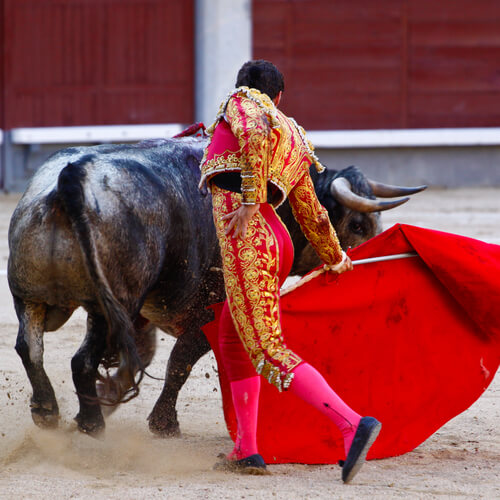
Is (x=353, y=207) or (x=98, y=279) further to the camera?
(x=353, y=207)

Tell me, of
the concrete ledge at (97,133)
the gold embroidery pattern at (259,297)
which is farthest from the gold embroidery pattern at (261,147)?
the concrete ledge at (97,133)

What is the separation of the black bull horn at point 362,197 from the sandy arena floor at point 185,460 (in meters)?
0.80

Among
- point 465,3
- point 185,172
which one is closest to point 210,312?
point 185,172

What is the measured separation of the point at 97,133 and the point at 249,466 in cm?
743

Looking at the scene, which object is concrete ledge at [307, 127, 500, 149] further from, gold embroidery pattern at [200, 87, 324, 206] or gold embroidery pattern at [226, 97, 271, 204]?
gold embroidery pattern at [226, 97, 271, 204]

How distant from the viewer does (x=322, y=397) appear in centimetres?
252

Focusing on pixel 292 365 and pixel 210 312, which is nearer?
pixel 292 365

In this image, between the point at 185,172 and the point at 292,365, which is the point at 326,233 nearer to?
the point at 292,365

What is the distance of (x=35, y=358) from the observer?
2.80 m

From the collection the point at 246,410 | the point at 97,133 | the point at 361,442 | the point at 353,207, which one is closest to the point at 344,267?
the point at 246,410

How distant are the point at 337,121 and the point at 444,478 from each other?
24.8ft

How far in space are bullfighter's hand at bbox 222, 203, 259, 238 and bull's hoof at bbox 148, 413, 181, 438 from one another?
968 mm

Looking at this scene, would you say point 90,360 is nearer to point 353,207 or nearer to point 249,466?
point 249,466

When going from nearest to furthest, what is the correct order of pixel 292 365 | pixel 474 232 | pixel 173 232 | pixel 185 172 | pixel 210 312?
pixel 292 365 → pixel 173 232 → pixel 185 172 → pixel 210 312 → pixel 474 232
